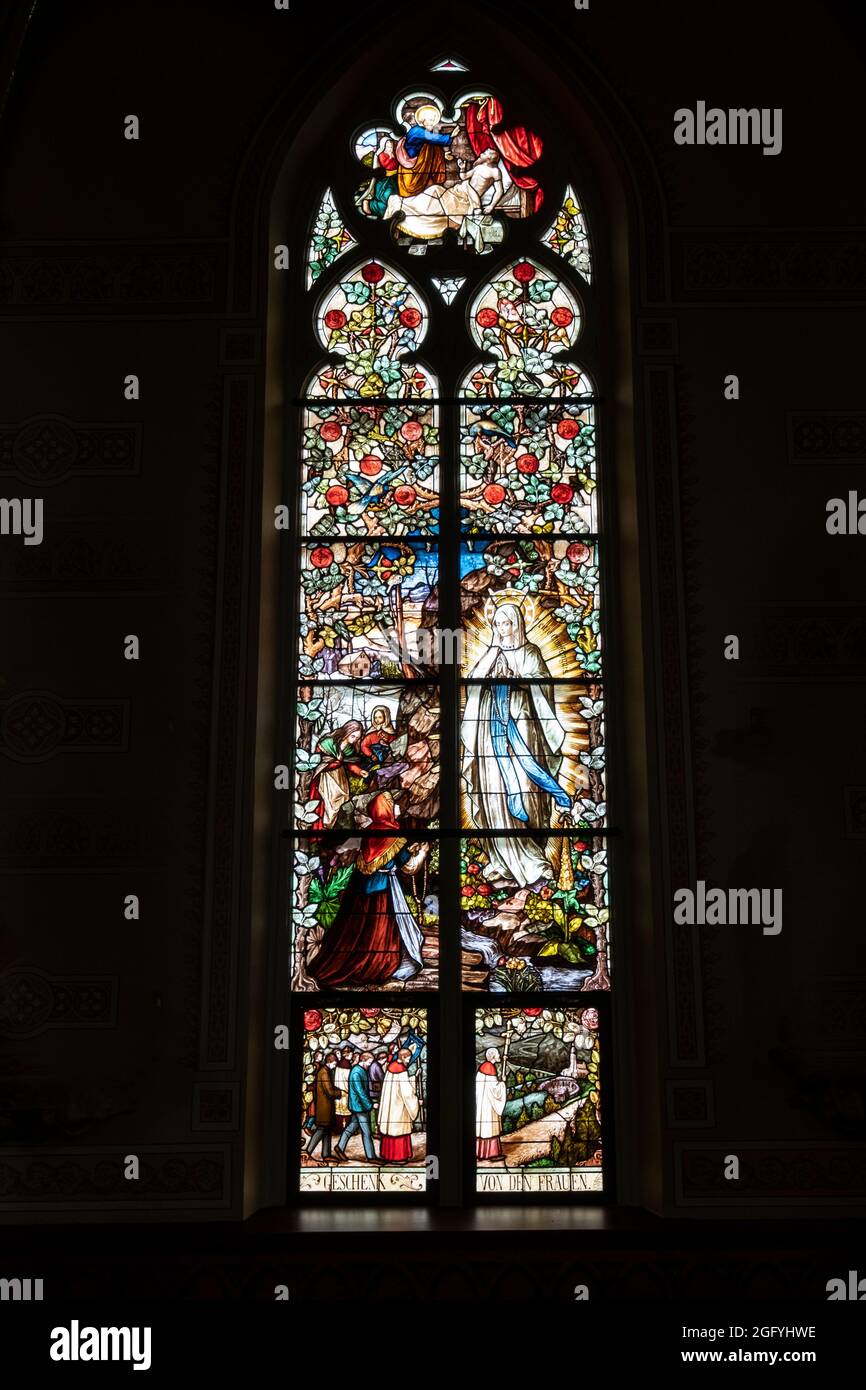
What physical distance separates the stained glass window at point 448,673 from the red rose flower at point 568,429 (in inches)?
1.0

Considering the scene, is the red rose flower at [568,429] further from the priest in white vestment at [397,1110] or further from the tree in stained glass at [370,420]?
the priest in white vestment at [397,1110]

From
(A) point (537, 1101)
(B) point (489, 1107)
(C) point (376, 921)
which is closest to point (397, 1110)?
(B) point (489, 1107)

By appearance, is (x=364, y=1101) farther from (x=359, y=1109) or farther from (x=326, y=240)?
(x=326, y=240)

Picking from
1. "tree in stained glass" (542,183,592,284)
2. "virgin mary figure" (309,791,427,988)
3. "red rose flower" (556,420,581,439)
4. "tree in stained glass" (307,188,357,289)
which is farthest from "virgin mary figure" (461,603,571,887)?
"tree in stained glass" (307,188,357,289)

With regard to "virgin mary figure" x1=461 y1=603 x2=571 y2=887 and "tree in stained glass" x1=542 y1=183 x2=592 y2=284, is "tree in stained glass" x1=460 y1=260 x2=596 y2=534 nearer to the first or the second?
"tree in stained glass" x1=542 y1=183 x2=592 y2=284

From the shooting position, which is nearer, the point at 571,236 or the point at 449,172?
the point at 571,236

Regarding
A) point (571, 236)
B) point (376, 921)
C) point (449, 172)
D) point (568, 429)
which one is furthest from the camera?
point (449, 172)

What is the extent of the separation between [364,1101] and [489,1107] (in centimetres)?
49

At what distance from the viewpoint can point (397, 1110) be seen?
230 inches

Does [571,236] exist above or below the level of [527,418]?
above

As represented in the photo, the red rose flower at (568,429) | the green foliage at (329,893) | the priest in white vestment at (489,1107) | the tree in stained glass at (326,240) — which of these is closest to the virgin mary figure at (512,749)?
the green foliage at (329,893)

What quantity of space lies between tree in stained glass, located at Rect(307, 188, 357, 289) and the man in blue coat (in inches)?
138
